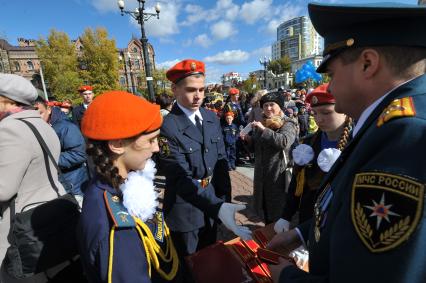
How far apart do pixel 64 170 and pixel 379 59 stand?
380 centimetres

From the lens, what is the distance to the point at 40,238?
5.51ft

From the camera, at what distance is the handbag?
1.65m

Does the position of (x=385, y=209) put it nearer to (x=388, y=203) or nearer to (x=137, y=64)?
(x=388, y=203)

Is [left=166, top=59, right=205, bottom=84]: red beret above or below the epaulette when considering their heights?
above

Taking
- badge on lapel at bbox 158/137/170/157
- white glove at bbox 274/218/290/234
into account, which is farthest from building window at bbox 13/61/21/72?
white glove at bbox 274/218/290/234

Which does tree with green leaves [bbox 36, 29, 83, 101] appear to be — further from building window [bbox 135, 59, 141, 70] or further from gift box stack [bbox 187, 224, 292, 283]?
gift box stack [bbox 187, 224, 292, 283]

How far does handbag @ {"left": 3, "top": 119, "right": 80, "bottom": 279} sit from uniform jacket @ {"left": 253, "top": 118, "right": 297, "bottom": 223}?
229 centimetres

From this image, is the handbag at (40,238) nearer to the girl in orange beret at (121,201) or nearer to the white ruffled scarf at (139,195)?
the girl in orange beret at (121,201)


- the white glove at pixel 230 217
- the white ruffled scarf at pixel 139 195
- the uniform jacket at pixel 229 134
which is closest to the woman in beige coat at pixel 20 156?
the white ruffled scarf at pixel 139 195

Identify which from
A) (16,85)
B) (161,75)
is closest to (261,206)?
(16,85)

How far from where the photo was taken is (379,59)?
2.83 feet

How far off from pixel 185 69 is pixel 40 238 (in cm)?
188

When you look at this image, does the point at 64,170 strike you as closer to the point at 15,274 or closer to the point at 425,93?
the point at 15,274

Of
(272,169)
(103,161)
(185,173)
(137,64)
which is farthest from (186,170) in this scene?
(137,64)
